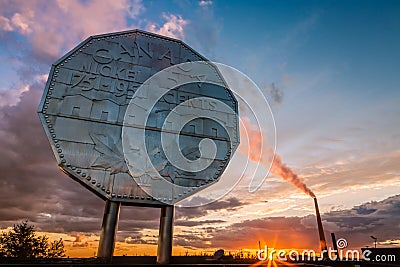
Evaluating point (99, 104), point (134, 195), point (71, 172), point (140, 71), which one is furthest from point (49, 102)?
point (134, 195)

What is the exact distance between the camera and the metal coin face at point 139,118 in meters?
12.1

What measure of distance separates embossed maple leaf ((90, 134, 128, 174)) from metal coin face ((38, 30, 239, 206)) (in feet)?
0.14

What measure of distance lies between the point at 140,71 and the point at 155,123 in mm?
3091

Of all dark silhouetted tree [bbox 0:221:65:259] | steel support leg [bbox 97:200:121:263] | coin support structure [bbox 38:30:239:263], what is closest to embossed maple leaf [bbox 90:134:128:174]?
coin support structure [bbox 38:30:239:263]

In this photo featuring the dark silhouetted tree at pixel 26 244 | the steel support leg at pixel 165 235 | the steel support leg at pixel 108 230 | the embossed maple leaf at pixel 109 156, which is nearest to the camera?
the steel support leg at pixel 108 230

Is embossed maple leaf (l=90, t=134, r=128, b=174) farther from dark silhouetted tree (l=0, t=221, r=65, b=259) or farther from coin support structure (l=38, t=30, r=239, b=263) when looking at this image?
dark silhouetted tree (l=0, t=221, r=65, b=259)

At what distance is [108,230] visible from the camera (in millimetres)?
11461

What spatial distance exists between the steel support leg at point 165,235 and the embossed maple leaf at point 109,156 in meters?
2.77

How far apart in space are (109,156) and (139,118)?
99.3 inches

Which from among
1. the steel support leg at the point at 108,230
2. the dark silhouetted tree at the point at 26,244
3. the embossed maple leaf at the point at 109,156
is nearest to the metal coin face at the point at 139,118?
the embossed maple leaf at the point at 109,156

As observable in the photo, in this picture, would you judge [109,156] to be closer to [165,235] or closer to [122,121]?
[122,121]

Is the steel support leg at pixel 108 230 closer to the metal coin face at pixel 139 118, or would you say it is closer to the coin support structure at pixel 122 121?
the coin support structure at pixel 122 121

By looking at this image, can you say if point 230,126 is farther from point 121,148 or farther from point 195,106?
point 121,148

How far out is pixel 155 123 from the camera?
13.9 meters
